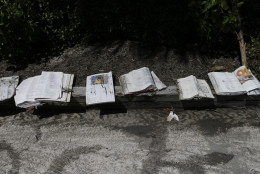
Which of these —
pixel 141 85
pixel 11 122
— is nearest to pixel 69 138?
pixel 11 122

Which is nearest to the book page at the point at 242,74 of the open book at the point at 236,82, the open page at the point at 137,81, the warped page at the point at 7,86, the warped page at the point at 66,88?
the open book at the point at 236,82

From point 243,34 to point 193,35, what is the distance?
712mm

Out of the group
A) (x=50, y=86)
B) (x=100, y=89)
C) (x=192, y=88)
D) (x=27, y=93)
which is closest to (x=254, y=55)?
(x=192, y=88)

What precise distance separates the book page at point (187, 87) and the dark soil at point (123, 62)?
0.22 m

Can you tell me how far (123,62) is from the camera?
3479 mm

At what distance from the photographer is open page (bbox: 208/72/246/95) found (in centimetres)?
283

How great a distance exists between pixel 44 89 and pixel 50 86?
0.09 metres

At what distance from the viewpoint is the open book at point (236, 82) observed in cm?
284

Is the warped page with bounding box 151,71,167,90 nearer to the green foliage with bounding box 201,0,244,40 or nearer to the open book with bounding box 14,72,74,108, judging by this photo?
the green foliage with bounding box 201,0,244,40

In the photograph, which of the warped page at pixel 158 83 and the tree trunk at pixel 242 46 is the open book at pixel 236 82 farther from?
the warped page at pixel 158 83

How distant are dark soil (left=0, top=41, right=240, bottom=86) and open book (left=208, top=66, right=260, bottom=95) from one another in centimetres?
23

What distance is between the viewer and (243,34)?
3494mm

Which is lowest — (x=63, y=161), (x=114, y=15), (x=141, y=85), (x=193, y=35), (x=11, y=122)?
(x=63, y=161)

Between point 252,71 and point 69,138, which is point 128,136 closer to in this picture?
point 69,138
